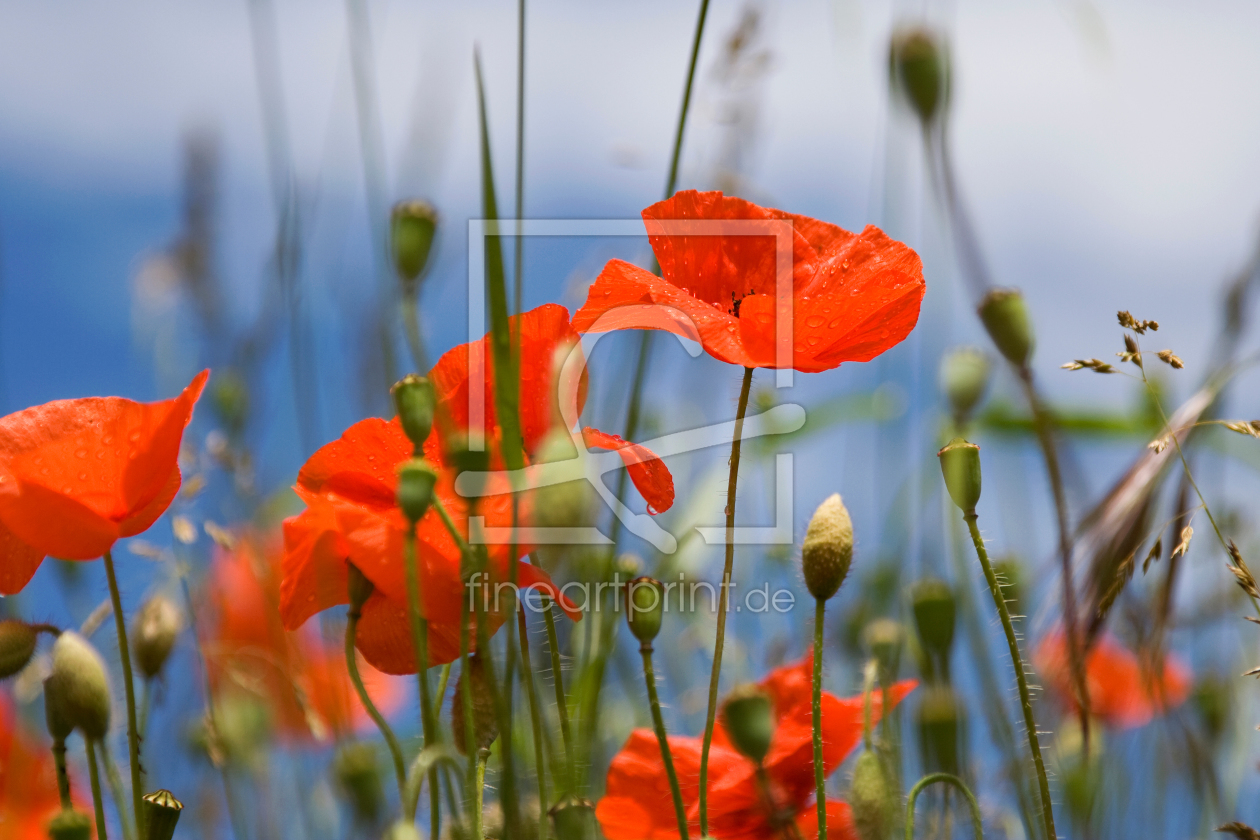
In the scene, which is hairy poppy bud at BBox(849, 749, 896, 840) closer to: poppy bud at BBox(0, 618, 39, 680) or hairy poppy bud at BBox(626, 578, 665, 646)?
hairy poppy bud at BBox(626, 578, 665, 646)

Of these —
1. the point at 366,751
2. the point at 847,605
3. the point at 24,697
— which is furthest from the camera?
the point at 847,605

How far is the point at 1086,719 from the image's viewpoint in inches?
28.6

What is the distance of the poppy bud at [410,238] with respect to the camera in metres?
1.00

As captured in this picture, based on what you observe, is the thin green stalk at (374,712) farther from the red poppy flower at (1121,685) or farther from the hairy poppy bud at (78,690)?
the red poppy flower at (1121,685)

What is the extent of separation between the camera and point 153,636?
0.83 metres

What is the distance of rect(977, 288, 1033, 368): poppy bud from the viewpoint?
99 cm

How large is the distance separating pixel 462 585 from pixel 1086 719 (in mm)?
430

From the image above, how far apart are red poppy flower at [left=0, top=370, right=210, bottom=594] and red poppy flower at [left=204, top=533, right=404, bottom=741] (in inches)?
10.4

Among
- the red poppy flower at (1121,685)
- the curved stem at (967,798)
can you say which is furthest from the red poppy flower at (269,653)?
the red poppy flower at (1121,685)

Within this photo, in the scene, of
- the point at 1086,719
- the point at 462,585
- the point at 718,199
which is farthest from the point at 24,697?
the point at 1086,719

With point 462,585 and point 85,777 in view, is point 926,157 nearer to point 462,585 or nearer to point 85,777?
point 462,585

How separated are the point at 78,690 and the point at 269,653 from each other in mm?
509

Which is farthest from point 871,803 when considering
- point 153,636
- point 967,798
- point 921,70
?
point 921,70

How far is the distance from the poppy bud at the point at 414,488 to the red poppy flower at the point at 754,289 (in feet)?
0.70
